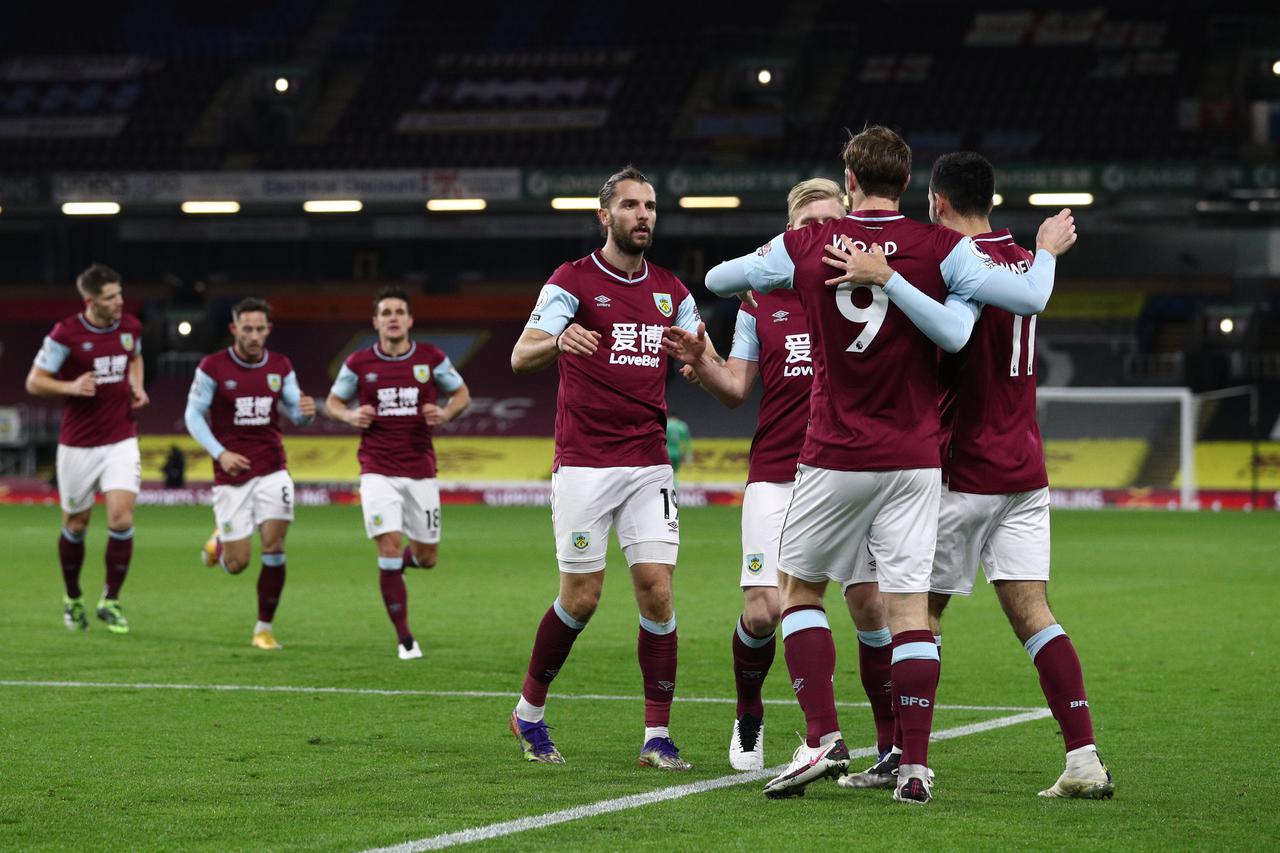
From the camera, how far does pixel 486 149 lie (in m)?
38.5

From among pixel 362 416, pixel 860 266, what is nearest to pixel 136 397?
pixel 362 416

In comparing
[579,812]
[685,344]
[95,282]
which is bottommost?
[579,812]

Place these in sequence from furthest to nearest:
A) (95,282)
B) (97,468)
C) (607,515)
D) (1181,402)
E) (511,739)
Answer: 1. (1181,402)
2. (97,468)
3. (95,282)
4. (511,739)
5. (607,515)

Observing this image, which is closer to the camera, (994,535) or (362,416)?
(994,535)

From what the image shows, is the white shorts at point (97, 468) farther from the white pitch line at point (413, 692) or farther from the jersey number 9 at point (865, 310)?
the jersey number 9 at point (865, 310)

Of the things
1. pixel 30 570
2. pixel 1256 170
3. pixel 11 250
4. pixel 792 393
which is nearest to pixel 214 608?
pixel 30 570

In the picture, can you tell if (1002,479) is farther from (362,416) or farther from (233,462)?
(233,462)

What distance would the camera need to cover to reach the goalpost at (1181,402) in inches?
1272

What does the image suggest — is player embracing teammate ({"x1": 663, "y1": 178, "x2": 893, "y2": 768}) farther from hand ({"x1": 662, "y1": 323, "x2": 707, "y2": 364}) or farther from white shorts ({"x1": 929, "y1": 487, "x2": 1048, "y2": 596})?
white shorts ({"x1": 929, "y1": 487, "x2": 1048, "y2": 596})

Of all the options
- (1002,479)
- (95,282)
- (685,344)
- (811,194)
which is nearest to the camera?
(1002,479)

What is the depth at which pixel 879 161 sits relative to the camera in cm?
592

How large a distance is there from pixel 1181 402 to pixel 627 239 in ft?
92.8

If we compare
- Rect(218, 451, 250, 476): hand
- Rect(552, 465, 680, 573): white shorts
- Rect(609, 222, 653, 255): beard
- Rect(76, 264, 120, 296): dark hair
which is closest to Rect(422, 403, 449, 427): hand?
Rect(218, 451, 250, 476): hand

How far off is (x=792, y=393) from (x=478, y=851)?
2.68 meters
